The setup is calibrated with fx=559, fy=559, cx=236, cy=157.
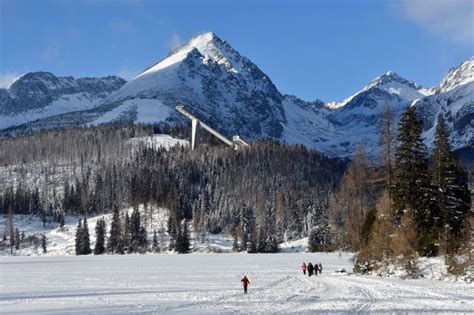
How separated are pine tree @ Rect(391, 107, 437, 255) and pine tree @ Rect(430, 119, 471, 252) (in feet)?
2.75

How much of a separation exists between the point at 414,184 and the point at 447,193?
320 centimetres

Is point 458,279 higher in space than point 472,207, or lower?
lower

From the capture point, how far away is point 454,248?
48.1 m

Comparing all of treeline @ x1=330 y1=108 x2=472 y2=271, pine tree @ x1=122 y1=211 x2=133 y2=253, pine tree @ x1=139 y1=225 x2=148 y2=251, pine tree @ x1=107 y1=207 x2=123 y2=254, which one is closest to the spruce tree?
pine tree @ x1=107 y1=207 x2=123 y2=254

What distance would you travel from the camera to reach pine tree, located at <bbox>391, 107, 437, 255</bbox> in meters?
52.8

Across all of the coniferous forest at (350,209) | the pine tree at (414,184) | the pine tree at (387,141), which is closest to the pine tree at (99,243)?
the coniferous forest at (350,209)

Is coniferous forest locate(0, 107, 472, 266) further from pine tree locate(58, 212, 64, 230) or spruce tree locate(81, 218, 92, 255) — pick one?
pine tree locate(58, 212, 64, 230)

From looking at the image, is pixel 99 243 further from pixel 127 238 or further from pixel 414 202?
pixel 414 202

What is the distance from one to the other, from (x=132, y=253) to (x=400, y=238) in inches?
3708

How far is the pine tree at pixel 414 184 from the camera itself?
52.8 metres

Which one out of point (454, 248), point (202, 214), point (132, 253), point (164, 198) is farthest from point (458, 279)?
point (164, 198)

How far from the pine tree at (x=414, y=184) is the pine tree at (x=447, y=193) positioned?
2.75 feet

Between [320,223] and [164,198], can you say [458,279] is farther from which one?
[164,198]

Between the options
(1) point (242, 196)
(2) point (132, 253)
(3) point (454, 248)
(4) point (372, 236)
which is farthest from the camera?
(1) point (242, 196)
